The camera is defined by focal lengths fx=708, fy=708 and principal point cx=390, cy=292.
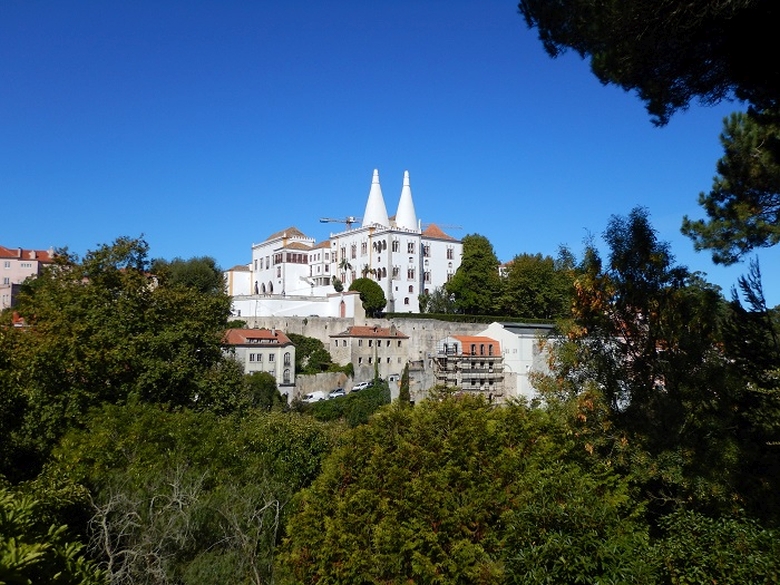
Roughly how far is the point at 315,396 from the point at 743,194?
43.1 metres

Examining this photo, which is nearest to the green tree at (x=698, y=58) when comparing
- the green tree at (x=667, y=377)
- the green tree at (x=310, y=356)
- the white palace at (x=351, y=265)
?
the green tree at (x=667, y=377)

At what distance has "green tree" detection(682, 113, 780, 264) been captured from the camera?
1147 centimetres

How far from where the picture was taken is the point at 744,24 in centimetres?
833

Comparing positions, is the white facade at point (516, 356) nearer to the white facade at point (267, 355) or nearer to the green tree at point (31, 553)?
the white facade at point (267, 355)

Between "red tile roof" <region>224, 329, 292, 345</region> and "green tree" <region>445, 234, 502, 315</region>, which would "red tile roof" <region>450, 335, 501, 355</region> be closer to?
"red tile roof" <region>224, 329, 292, 345</region>

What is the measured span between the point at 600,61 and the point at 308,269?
72.8 metres

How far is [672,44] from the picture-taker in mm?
8906

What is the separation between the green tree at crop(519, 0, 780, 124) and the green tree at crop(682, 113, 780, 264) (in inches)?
71.9

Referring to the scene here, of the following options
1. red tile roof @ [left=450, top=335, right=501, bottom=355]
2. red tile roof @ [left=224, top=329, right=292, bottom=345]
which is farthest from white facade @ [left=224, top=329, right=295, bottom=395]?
red tile roof @ [left=450, top=335, right=501, bottom=355]

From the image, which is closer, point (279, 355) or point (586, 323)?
point (586, 323)

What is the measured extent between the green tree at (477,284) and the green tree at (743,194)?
185 ft

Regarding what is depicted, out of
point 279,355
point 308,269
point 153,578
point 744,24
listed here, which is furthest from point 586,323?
point 308,269

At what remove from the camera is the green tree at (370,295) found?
220 feet

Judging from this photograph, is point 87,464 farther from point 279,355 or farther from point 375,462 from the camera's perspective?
point 279,355
